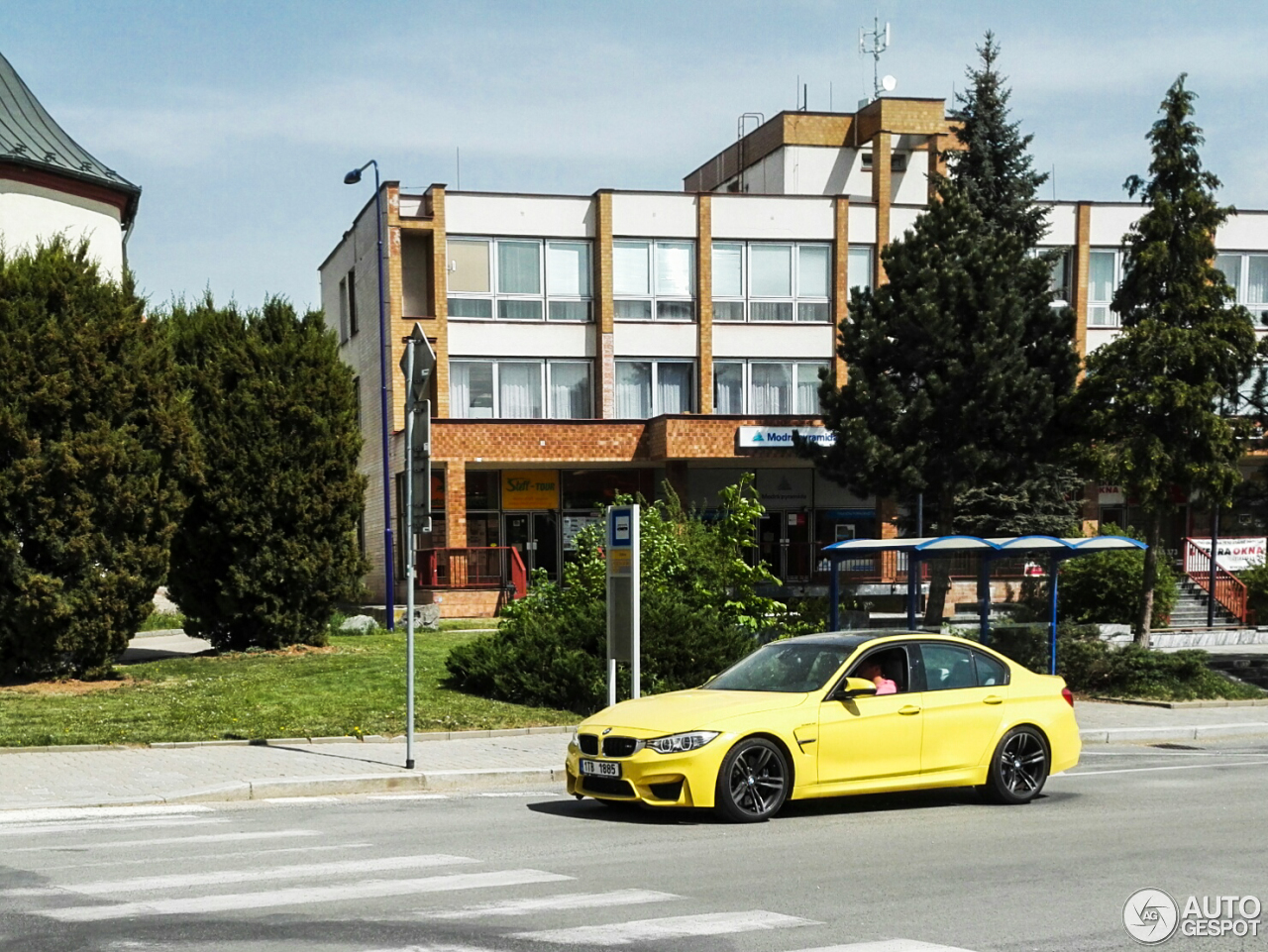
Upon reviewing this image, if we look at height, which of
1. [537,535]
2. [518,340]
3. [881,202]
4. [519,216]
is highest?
[881,202]

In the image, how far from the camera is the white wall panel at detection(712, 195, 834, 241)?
44.9 m

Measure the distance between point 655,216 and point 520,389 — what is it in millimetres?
6220

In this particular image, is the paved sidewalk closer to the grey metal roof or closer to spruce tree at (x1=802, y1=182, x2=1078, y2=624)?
spruce tree at (x1=802, y1=182, x2=1078, y2=624)

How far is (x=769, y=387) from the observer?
150 feet

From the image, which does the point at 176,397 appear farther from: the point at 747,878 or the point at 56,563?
the point at 747,878

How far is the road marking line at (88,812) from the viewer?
468 inches

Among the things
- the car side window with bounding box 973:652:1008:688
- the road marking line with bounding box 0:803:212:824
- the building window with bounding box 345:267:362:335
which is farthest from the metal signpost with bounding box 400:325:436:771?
the building window with bounding box 345:267:362:335

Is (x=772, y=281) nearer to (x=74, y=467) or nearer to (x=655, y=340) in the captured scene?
(x=655, y=340)

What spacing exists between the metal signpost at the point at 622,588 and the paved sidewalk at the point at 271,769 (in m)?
1.17

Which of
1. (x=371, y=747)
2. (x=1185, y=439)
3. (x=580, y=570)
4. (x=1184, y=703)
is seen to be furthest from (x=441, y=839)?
(x=1185, y=439)

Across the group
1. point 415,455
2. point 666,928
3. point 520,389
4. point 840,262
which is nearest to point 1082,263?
Answer: point 840,262

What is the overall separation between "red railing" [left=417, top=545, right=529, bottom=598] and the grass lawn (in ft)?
58.2

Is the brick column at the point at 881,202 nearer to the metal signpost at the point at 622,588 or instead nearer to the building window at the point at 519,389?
the building window at the point at 519,389

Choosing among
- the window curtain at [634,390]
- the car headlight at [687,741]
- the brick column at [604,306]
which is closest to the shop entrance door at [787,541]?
the window curtain at [634,390]
